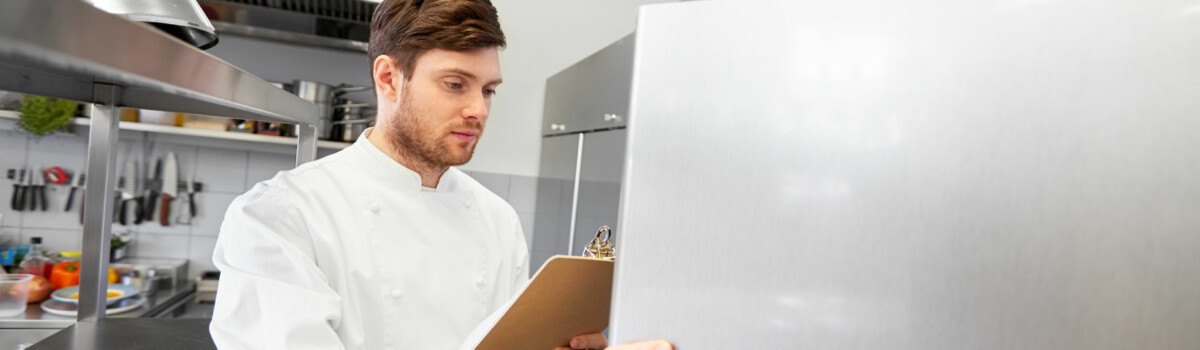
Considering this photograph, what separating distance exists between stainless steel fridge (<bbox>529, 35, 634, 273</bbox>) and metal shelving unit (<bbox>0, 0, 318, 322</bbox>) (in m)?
0.91

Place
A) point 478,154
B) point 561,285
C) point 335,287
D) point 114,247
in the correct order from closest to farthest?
→ 1. point 561,285
2. point 335,287
3. point 114,247
4. point 478,154

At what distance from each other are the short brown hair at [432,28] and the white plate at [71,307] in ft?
5.05

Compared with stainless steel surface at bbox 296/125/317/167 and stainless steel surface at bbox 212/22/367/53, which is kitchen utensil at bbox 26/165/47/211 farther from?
stainless steel surface at bbox 296/125/317/167

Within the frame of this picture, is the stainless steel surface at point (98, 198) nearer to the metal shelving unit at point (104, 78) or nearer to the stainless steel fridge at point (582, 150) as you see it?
the metal shelving unit at point (104, 78)

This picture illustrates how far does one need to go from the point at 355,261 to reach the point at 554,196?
1.73 m

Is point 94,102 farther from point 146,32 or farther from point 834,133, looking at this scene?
point 834,133

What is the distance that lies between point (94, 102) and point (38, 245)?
6.23ft

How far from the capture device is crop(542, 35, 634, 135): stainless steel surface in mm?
1977

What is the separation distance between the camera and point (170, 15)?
2.27 ft

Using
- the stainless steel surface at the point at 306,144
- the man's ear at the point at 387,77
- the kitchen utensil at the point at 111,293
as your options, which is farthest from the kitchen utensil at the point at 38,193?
the man's ear at the point at 387,77

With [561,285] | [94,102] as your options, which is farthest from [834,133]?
[94,102]

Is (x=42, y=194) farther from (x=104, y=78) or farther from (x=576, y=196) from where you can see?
(x=104, y=78)

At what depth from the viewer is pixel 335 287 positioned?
980 mm

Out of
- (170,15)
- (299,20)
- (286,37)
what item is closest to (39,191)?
(286,37)
